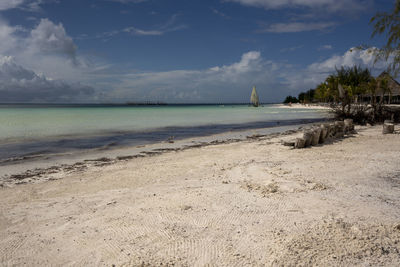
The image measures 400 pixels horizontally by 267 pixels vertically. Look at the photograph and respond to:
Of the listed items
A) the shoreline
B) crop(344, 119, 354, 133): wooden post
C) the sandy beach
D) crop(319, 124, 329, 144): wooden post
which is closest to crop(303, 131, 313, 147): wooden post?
crop(319, 124, 329, 144): wooden post

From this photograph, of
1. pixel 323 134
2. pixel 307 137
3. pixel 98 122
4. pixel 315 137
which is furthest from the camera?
pixel 98 122

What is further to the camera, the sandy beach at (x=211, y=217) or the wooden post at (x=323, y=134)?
the wooden post at (x=323, y=134)

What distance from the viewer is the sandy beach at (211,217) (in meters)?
2.69

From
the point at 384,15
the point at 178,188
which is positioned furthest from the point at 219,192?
the point at 384,15

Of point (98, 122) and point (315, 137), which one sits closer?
point (315, 137)

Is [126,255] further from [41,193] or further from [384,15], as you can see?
[384,15]

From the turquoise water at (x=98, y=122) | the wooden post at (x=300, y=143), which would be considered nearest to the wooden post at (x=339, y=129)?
the wooden post at (x=300, y=143)

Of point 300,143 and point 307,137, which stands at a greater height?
point 307,137

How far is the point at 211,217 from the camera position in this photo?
11.5ft

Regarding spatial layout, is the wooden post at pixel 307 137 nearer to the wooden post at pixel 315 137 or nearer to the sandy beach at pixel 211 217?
the wooden post at pixel 315 137

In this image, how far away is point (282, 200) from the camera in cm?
400

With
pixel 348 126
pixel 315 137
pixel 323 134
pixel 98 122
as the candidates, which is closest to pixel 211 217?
pixel 315 137

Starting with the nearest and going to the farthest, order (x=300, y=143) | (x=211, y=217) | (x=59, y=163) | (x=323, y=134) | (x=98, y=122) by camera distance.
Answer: (x=211, y=217)
(x=59, y=163)
(x=300, y=143)
(x=323, y=134)
(x=98, y=122)

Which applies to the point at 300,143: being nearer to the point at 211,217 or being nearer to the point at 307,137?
the point at 307,137
